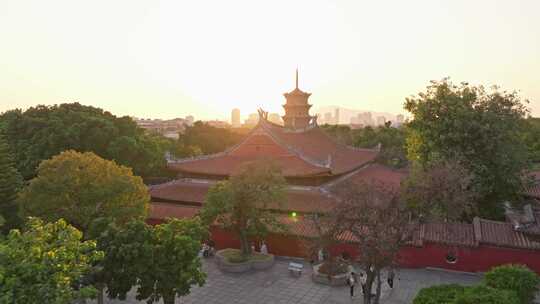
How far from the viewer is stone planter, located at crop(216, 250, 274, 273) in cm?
2044

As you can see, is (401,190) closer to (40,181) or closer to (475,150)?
(475,150)

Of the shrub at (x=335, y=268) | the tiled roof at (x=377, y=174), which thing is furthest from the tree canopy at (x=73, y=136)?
the shrub at (x=335, y=268)

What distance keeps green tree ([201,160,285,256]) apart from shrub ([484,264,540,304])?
31.5 ft

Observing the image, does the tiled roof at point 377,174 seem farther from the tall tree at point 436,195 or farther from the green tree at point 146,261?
the green tree at point 146,261

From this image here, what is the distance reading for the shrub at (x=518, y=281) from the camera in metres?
13.7

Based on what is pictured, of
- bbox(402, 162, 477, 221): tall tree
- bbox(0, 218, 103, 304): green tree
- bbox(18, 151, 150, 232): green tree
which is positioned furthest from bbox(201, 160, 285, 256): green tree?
bbox(0, 218, 103, 304): green tree

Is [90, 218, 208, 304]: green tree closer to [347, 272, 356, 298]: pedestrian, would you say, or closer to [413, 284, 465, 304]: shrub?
[347, 272, 356, 298]: pedestrian

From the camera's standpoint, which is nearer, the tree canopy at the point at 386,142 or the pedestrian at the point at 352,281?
the pedestrian at the point at 352,281

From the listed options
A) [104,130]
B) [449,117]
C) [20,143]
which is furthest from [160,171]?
[449,117]

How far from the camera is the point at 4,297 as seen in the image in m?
7.82

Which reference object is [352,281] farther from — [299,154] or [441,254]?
[299,154]

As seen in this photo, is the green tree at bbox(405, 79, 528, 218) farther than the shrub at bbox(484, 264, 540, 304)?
Yes

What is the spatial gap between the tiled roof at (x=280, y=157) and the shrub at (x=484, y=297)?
43.8ft

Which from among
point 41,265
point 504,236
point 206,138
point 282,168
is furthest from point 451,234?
point 206,138
